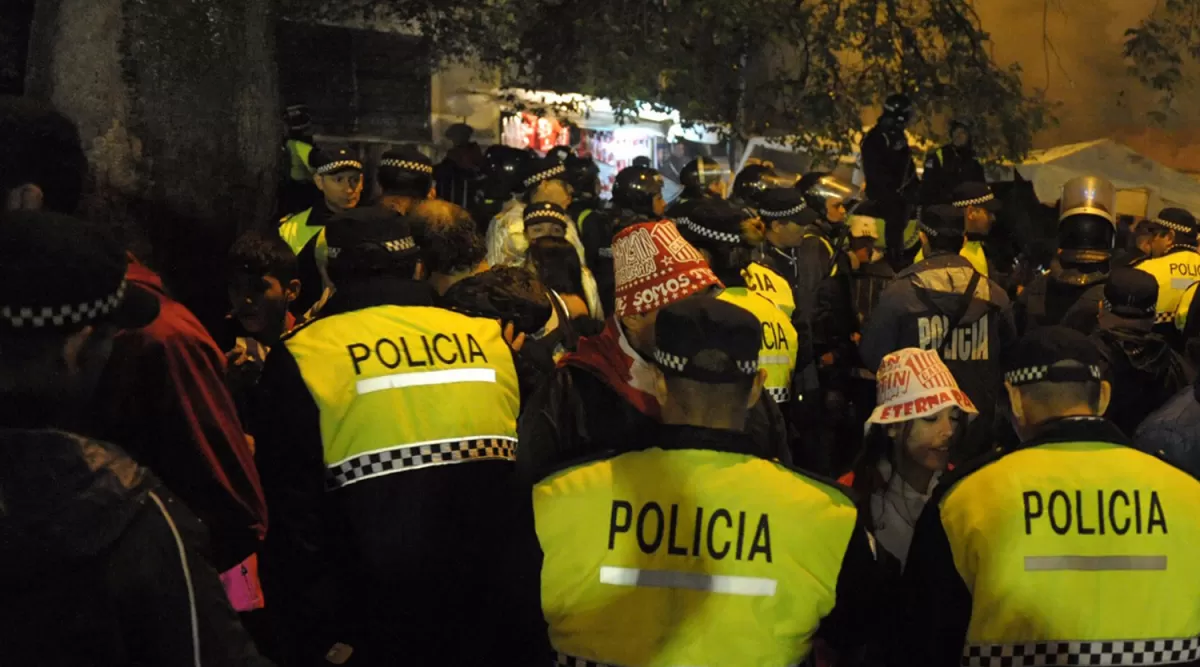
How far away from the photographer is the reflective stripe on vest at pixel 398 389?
3.36 m

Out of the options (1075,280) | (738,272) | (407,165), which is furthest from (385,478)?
(1075,280)

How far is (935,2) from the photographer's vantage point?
30.0ft

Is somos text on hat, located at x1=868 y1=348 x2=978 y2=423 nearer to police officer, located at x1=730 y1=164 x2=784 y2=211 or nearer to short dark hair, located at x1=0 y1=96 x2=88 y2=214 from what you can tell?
short dark hair, located at x1=0 y1=96 x2=88 y2=214

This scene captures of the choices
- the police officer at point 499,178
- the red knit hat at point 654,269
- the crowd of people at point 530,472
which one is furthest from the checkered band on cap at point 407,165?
the police officer at point 499,178

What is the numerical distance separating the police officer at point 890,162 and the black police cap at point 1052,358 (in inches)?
214

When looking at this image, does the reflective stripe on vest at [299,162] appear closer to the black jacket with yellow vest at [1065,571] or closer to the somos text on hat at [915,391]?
the somos text on hat at [915,391]

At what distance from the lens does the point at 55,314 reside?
2.06m

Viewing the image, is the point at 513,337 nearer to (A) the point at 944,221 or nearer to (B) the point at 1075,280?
(A) the point at 944,221

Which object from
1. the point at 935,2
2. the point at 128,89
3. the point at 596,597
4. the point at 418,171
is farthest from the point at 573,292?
the point at 935,2

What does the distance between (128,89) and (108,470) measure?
12.9ft

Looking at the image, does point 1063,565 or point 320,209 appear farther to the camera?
point 320,209

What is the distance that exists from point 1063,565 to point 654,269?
187 centimetres

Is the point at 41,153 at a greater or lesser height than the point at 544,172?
greater

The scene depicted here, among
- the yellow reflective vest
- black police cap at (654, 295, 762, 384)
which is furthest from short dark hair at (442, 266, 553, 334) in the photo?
the yellow reflective vest
